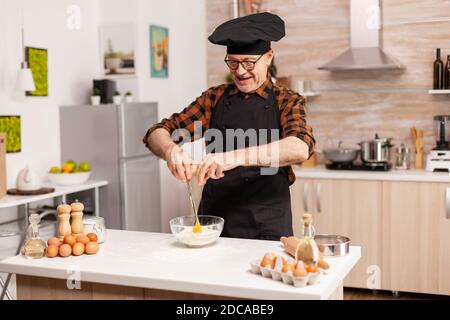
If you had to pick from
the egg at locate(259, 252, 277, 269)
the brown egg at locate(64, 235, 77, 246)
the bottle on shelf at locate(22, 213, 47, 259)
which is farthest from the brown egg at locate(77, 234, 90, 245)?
the egg at locate(259, 252, 277, 269)

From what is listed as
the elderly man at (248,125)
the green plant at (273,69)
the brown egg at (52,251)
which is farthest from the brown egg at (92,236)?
the green plant at (273,69)

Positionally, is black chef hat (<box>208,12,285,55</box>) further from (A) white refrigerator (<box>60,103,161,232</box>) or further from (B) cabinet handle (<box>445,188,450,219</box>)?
(A) white refrigerator (<box>60,103,161,232</box>)

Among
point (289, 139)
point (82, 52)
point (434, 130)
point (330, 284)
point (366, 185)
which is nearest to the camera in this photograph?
point (330, 284)

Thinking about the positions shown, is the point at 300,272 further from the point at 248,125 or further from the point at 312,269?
the point at 248,125

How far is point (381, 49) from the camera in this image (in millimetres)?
4895

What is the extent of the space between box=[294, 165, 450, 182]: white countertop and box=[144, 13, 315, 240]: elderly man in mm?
1775

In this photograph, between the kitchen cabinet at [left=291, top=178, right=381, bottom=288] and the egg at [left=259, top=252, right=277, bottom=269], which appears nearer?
the egg at [left=259, top=252, right=277, bottom=269]

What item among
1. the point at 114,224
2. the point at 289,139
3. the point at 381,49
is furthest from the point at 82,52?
the point at 289,139

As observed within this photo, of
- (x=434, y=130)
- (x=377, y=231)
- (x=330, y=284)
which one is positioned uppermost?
(x=434, y=130)

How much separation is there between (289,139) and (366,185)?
2203 millimetres

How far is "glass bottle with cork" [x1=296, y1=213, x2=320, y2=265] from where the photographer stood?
2.02 meters

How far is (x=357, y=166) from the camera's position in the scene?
479cm

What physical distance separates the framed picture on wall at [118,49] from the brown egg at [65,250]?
A: 124 inches

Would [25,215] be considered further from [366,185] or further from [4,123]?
[366,185]
